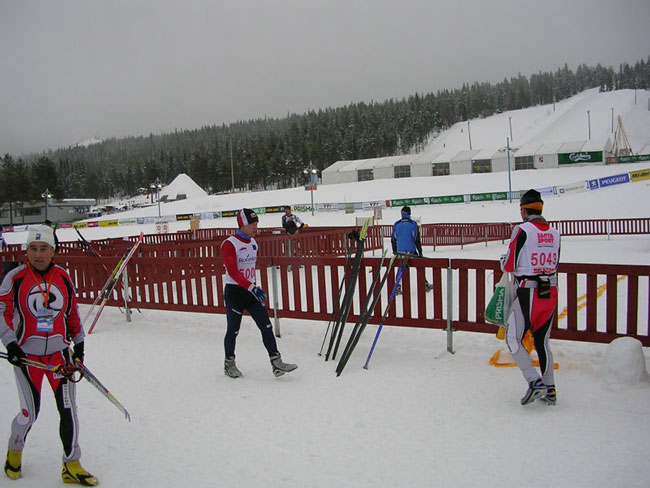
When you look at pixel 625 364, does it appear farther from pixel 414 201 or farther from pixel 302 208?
pixel 302 208

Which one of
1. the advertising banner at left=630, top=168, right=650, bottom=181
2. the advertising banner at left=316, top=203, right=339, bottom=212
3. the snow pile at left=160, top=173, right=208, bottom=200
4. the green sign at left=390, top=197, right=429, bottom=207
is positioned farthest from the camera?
the snow pile at left=160, top=173, right=208, bottom=200

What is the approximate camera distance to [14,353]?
3322 millimetres

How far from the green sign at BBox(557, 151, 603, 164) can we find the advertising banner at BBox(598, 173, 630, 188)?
24978mm

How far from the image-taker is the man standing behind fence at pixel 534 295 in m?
4.59

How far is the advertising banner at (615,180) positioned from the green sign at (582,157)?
2498 centimetres

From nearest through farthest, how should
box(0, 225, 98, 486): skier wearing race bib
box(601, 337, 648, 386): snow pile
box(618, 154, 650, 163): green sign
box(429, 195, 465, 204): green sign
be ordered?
box(0, 225, 98, 486): skier wearing race bib
box(601, 337, 648, 386): snow pile
box(429, 195, 465, 204): green sign
box(618, 154, 650, 163): green sign

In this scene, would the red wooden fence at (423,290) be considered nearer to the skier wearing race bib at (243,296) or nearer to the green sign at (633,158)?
the skier wearing race bib at (243,296)

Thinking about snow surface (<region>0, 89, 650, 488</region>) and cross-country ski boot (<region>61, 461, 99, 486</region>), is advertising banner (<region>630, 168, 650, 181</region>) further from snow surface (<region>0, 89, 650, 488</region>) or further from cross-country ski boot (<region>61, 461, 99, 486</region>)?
cross-country ski boot (<region>61, 461, 99, 486</region>)

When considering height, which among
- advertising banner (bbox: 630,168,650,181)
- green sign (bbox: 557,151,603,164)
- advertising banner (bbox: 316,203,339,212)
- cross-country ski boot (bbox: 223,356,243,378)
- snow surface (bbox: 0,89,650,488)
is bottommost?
snow surface (bbox: 0,89,650,488)

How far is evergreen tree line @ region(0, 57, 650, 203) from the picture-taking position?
10669 centimetres

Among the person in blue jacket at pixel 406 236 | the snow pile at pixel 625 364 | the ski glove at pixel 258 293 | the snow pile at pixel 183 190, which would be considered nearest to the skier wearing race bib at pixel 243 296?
the ski glove at pixel 258 293

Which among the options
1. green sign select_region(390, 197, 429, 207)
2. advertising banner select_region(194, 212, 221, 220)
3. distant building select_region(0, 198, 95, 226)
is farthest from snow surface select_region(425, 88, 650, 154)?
distant building select_region(0, 198, 95, 226)

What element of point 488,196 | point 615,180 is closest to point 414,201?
point 488,196

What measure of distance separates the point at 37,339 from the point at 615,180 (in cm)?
5378
